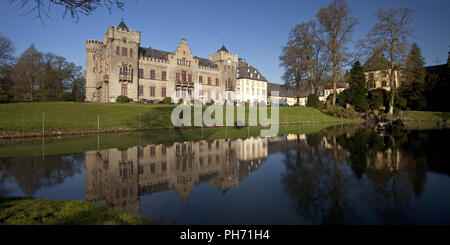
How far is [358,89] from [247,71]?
101 ft

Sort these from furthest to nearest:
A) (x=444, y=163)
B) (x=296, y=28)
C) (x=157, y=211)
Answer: (x=296, y=28), (x=444, y=163), (x=157, y=211)

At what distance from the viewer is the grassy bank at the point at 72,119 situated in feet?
56.4

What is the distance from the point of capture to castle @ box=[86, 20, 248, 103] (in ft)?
130

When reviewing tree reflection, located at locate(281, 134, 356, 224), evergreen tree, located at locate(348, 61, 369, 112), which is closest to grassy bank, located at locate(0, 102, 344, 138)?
tree reflection, located at locate(281, 134, 356, 224)

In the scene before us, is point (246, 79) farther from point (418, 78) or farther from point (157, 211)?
point (157, 211)

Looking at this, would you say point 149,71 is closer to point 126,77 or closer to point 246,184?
point 126,77

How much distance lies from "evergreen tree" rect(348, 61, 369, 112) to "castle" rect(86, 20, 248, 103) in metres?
24.6

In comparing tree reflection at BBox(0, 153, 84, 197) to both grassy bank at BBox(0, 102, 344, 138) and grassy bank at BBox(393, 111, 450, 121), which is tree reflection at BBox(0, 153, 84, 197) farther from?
grassy bank at BBox(393, 111, 450, 121)

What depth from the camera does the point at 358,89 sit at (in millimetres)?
43500

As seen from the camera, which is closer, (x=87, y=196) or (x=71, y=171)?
(x=87, y=196)

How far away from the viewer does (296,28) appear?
4406 cm
